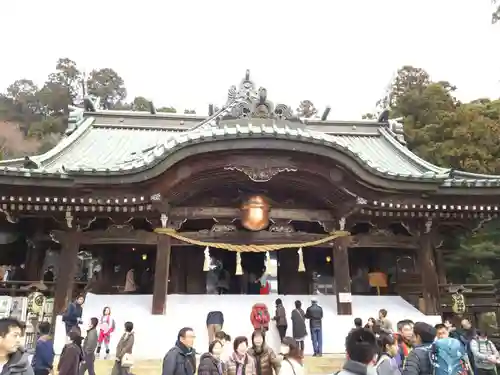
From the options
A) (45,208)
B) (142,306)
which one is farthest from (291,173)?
(45,208)

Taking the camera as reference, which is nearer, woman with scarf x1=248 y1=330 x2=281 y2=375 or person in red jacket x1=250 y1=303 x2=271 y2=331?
woman with scarf x1=248 y1=330 x2=281 y2=375

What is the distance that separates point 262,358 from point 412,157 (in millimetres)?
10602

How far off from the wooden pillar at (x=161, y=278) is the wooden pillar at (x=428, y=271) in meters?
6.49

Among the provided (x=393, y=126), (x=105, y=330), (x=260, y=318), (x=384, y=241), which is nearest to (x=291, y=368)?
(x=260, y=318)

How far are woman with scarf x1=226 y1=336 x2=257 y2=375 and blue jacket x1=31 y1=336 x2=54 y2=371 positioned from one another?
2.53 meters

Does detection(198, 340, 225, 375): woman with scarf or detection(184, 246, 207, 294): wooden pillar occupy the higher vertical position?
detection(184, 246, 207, 294): wooden pillar

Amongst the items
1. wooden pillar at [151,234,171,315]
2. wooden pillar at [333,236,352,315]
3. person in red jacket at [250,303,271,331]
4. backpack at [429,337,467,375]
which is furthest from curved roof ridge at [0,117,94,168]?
backpack at [429,337,467,375]

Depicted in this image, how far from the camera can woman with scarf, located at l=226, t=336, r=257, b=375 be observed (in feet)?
16.2

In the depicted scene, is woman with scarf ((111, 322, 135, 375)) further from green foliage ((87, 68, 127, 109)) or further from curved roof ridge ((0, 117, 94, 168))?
green foliage ((87, 68, 127, 109))

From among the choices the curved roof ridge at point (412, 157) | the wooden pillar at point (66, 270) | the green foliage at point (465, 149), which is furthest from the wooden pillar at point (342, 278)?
the wooden pillar at point (66, 270)

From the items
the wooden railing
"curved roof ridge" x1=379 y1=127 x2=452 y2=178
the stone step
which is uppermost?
"curved roof ridge" x1=379 y1=127 x2=452 y2=178

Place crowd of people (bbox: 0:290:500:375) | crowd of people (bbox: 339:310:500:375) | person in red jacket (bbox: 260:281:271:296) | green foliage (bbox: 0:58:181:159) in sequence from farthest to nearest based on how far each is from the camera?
green foliage (bbox: 0:58:181:159), person in red jacket (bbox: 260:281:271:296), crowd of people (bbox: 0:290:500:375), crowd of people (bbox: 339:310:500:375)

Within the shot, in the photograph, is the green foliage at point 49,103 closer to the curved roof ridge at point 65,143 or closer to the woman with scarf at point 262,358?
the curved roof ridge at point 65,143

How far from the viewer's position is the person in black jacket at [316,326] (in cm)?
904
